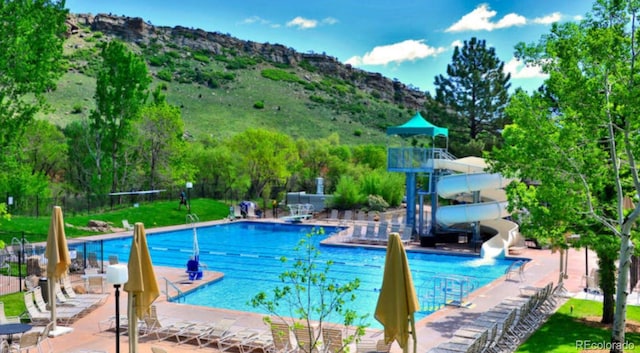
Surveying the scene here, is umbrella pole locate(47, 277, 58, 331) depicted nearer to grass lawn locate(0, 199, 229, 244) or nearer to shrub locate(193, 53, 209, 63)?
grass lawn locate(0, 199, 229, 244)

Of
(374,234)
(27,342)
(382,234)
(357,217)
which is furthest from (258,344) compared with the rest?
(357,217)

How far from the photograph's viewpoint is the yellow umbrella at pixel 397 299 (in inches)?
286

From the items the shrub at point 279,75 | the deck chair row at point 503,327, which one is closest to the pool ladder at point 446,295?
the deck chair row at point 503,327

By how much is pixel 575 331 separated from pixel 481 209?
11.5 m

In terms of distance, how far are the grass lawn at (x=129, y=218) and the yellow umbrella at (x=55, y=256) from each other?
13.1 m

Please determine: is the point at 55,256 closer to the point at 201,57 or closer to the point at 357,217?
the point at 357,217

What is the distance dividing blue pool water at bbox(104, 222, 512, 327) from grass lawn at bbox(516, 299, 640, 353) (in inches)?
110

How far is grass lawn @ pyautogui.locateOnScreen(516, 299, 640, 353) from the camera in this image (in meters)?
10.5

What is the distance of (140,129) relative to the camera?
36.2 meters

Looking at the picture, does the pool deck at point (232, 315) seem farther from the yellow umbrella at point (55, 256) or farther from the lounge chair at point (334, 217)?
the lounge chair at point (334, 217)

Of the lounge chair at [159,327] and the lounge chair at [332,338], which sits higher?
the lounge chair at [332,338]

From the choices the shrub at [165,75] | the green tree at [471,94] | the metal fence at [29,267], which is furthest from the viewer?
the shrub at [165,75]

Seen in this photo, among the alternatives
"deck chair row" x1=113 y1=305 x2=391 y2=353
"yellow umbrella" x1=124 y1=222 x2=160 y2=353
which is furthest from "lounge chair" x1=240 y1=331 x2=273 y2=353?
"yellow umbrella" x1=124 y1=222 x2=160 y2=353

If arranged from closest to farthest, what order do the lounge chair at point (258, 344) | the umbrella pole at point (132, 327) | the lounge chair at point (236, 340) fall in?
the umbrella pole at point (132, 327)
the lounge chair at point (258, 344)
the lounge chair at point (236, 340)
